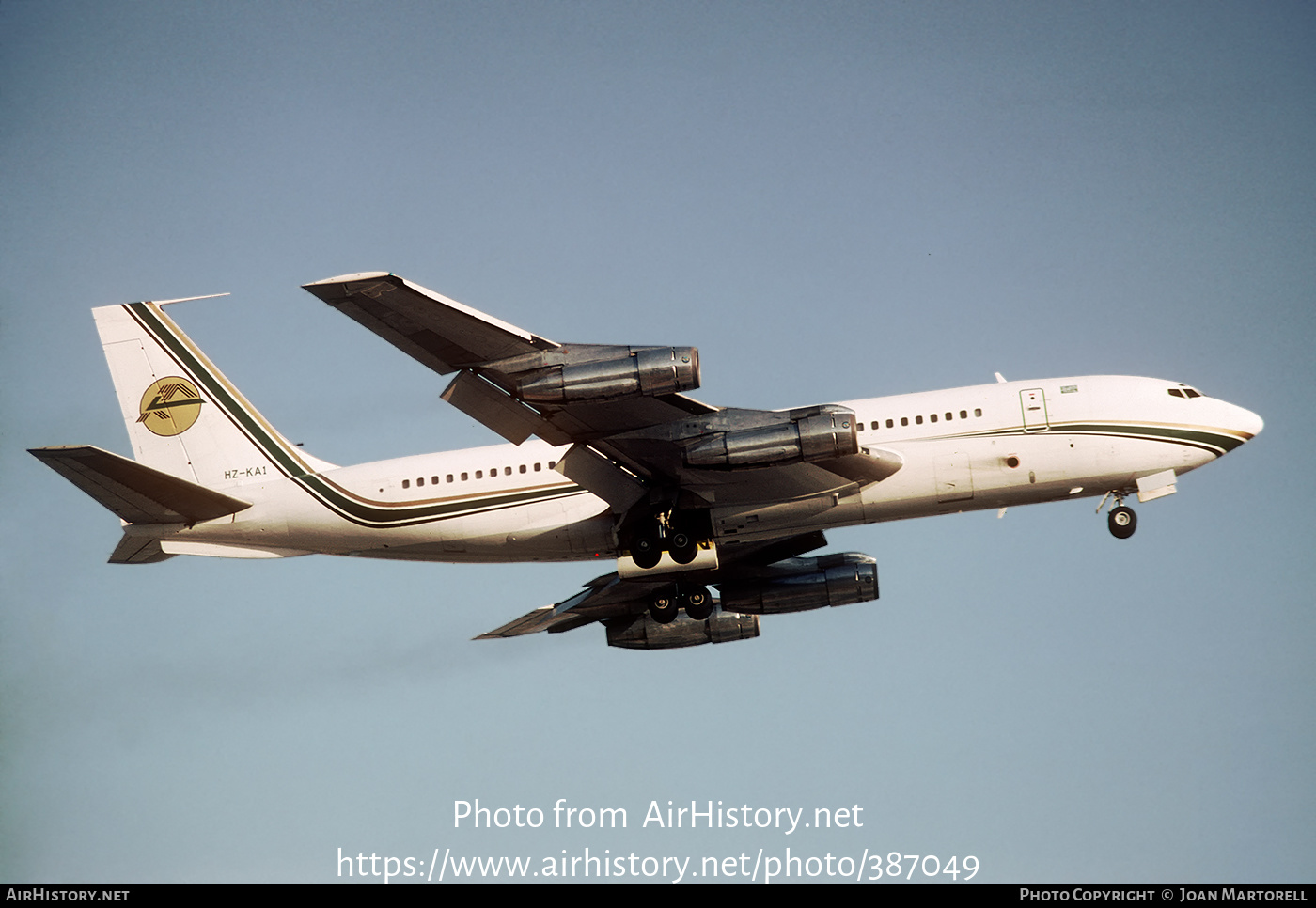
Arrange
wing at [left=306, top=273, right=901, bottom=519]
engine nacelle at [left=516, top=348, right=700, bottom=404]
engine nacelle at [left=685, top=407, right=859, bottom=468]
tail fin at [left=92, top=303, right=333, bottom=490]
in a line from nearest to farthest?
1. wing at [left=306, top=273, right=901, bottom=519]
2. engine nacelle at [left=516, top=348, right=700, bottom=404]
3. engine nacelle at [left=685, top=407, right=859, bottom=468]
4. tail fin at [left=92, top=303, right=333, bottom=490]

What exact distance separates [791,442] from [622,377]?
4.91m

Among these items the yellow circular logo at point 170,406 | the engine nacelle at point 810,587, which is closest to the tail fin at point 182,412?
the yellow circular logo at point 170,406

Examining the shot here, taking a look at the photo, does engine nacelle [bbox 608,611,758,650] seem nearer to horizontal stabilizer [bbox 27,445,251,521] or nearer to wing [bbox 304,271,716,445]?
wing [bbox 304,271,716,445]

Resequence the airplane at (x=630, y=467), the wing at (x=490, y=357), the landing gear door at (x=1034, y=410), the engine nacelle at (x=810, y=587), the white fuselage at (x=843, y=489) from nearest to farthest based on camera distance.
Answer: the wing at (x=490, y=357)
the airplane at (x=630, y=467)
the white fuselage at (x=843, y=489)
the landing gear door at (x=1034, y=410)
the engine nacelle at (x=810, y=587)

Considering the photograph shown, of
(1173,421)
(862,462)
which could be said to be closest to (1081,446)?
(1173,421)

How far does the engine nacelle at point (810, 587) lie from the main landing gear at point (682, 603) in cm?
175

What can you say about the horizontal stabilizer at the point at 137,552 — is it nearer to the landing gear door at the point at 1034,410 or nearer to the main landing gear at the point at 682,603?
the main landing gear at the point at 682,603

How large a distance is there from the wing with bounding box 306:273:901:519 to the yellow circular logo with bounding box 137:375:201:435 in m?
13.0

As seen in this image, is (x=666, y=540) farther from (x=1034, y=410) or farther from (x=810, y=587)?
(x=1034, y=410)

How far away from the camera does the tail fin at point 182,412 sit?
38875 millimetres

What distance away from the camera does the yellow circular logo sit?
1574 inches

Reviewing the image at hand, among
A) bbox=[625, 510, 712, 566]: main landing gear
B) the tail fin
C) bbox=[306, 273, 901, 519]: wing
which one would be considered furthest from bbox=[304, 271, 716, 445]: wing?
the tail fin
